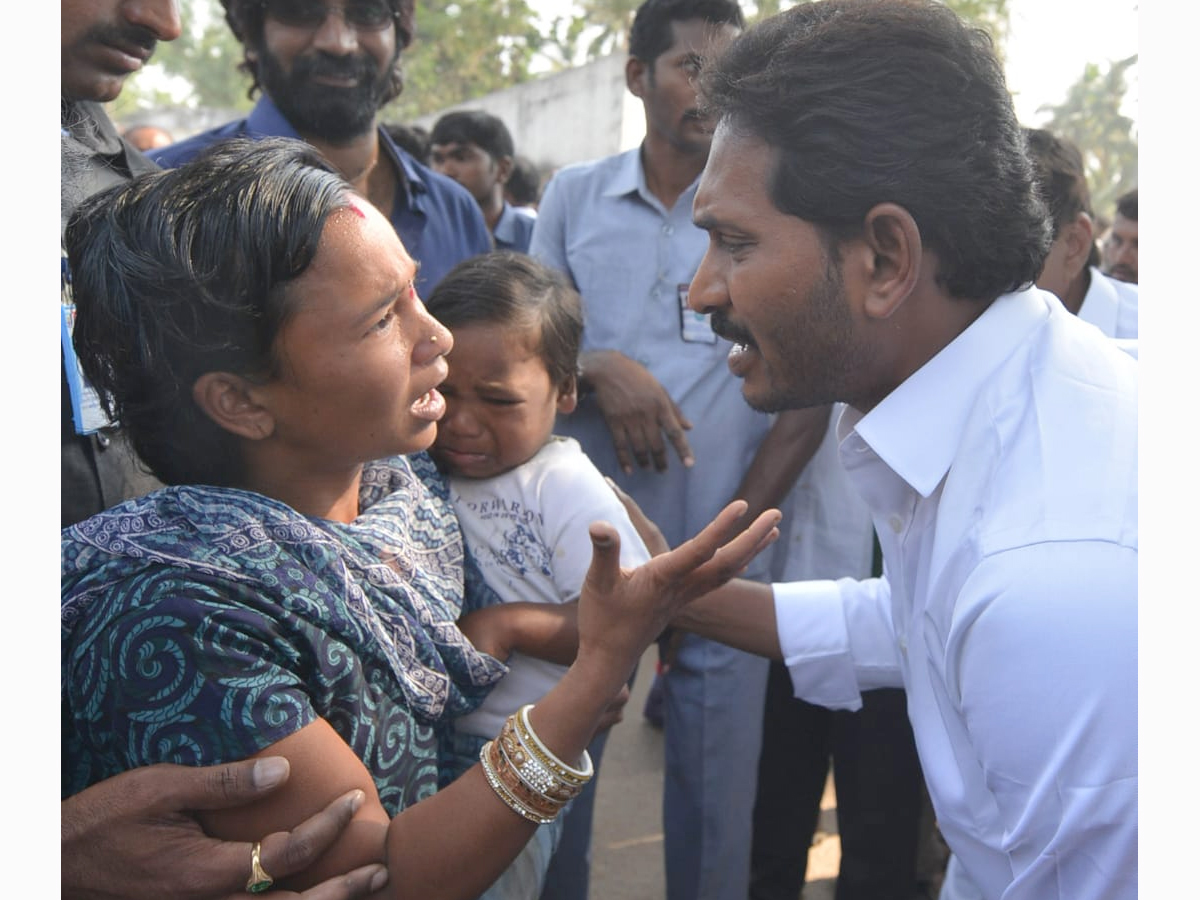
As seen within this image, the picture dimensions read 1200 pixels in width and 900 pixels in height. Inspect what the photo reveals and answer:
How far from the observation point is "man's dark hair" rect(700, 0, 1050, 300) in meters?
1.81

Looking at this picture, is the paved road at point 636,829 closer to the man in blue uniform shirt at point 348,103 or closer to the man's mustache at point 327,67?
the man in blue uniform shirt at point 348,103

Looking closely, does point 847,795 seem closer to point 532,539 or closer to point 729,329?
point 532,539

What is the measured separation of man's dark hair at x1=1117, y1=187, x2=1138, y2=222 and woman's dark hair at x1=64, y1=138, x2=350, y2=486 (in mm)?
5072

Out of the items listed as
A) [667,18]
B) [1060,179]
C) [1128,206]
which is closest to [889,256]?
[1060,179]

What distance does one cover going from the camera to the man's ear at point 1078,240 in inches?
140

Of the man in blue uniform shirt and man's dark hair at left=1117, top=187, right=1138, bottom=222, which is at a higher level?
the man in blue uniform shirt

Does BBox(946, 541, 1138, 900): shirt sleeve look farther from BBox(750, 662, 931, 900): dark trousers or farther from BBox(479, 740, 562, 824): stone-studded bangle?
BBox(750, 662, 931, 900): dark trousers

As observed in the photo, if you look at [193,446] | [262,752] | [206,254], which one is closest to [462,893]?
[262,752]

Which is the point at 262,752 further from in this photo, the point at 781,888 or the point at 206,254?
the point at 781,888

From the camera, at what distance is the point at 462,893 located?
167 cm

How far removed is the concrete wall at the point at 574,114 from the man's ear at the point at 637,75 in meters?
6.76

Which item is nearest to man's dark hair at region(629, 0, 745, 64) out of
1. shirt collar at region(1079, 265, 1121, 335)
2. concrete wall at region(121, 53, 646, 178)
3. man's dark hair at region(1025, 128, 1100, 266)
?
man's dark hair at region(1025, 128, 1100, 266)

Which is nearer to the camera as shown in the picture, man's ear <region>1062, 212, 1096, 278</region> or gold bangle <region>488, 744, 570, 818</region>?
gold bangle <region>488, 744, 570, 818</region>

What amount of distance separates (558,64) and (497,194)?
21.1 m
